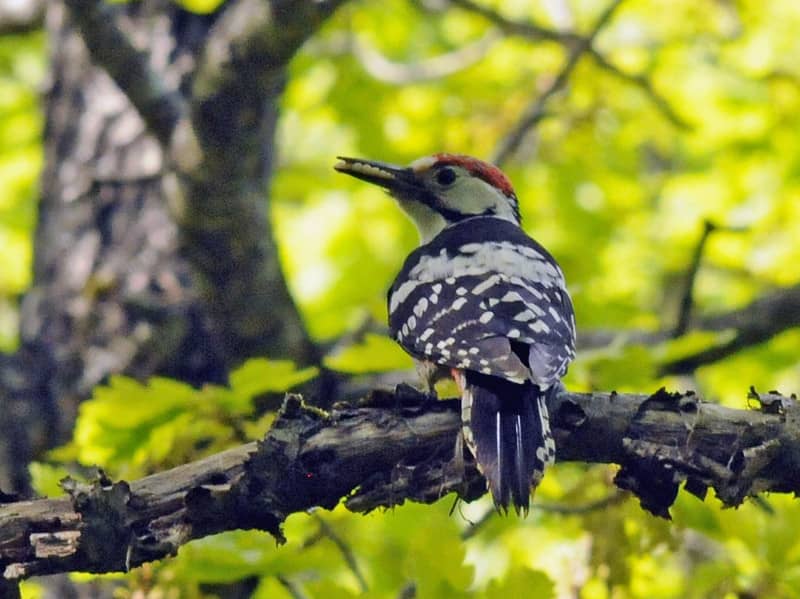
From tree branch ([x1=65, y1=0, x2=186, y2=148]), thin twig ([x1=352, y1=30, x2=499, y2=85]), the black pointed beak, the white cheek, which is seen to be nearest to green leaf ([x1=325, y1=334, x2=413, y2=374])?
the black pointed beak

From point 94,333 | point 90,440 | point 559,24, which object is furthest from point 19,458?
point 559,24

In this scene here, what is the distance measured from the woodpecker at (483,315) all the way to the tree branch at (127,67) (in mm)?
588

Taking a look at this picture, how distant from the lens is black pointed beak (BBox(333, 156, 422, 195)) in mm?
3846

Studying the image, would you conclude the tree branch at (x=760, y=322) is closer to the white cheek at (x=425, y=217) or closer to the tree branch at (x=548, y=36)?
the white cheek at (x=425, y=217)

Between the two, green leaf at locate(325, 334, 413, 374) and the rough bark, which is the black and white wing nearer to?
green leaf at locate(325, 334, 413, 374)

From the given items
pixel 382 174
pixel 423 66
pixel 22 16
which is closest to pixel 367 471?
pixel 382 174

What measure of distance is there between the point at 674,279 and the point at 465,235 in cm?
394

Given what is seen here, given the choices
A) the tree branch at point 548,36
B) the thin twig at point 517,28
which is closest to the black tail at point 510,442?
the tree branch at point 548,36

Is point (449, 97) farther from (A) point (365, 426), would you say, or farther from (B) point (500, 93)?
(A) point (365, 426)

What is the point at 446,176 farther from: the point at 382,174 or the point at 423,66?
the point at 423,66

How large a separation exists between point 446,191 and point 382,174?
34 cm

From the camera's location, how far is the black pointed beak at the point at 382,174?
3.85 meters

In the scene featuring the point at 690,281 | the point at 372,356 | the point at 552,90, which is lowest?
the point at 690,281

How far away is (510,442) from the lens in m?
2.50
